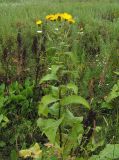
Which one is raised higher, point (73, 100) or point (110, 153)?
point (73, 100)

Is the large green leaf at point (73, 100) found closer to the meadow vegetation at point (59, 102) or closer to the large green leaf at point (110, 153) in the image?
the meadow vegetation at point (59, 102)

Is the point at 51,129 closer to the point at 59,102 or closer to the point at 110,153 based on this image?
Result: the point at 59,102

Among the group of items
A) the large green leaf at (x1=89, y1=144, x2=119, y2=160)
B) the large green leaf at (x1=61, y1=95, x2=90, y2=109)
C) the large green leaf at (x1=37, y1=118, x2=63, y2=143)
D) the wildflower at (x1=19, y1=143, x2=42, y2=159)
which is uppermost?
the large green leaf at (x1=61, y1=95, x2=90, y2=109)

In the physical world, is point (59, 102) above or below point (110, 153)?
above

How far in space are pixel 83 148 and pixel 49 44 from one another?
2.20 metres

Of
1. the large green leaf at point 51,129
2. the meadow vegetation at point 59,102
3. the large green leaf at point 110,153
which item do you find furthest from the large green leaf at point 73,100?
the large green leaf at point 110,153

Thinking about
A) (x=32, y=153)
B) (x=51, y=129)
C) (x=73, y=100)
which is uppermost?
(x=73, y=100)

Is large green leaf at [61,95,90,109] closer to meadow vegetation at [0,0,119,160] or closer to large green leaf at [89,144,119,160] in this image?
meadow vegetation at [0,0,119,160]

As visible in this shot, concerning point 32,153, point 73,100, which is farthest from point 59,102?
point 32,153

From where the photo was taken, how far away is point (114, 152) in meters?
2.41

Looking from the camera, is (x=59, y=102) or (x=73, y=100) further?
(x=59, y=102)

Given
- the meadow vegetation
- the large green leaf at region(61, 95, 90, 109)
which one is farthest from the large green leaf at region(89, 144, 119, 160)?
the large green leaf at region(61, 95, 90, 109)

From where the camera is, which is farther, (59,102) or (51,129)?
(59,102)

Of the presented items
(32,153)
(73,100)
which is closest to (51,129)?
(73,100)
